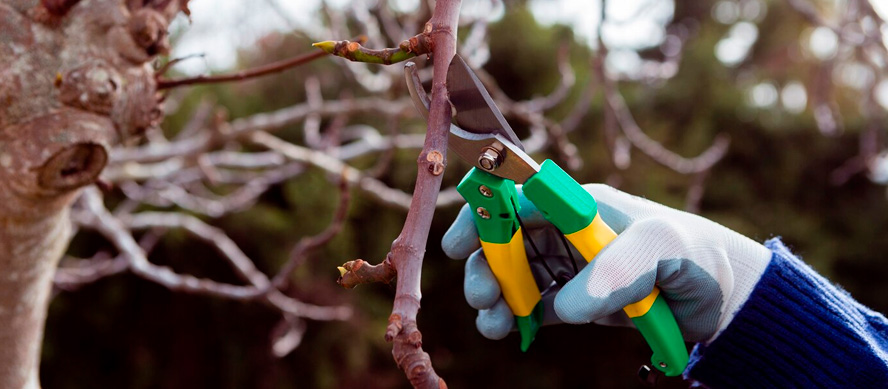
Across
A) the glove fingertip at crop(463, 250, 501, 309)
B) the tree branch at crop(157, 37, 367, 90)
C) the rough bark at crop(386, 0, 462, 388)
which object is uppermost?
the rough bark at crop(386, 0, 462, 388)

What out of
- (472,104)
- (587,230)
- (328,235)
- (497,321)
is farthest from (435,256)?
(472,104)

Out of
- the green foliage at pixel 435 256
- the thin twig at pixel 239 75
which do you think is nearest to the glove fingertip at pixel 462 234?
the thin twig at pixel 239 75

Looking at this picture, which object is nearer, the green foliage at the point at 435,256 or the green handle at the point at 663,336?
the green handle at the point at 663,336

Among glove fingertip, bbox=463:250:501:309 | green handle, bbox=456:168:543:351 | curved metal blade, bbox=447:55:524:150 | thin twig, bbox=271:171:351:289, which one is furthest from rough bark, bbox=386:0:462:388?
thin twig, bbox=271:171:351:289

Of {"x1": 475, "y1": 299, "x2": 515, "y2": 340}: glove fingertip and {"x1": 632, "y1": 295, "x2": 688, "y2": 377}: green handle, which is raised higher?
{"x1": 632, "y1": 295, "x2": 688, "y2": 377}: green handle

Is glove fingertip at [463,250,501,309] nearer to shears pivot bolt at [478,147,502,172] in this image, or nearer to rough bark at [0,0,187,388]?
shears pivot bolt at [478,147,502,172]

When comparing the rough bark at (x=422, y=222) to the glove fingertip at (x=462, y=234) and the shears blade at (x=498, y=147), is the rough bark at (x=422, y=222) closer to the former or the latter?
the shears blade at (x=498, y=147)

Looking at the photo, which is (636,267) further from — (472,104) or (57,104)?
(57,104)
